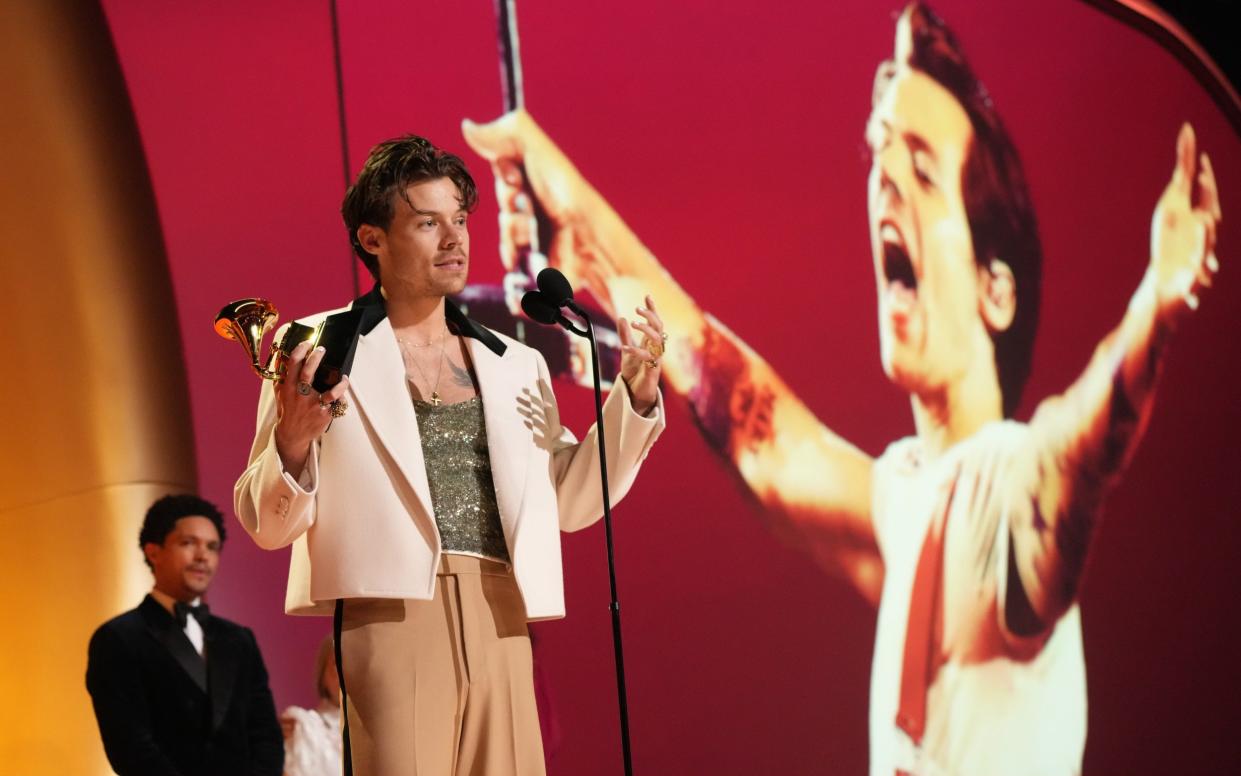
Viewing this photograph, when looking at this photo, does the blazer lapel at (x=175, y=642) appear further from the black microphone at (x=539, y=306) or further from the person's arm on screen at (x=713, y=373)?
the black microphone at (x=539, y=306)

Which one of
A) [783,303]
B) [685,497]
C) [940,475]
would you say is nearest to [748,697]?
[685,497]

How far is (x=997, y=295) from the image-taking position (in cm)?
453

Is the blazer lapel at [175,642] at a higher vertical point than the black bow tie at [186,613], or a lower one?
lower

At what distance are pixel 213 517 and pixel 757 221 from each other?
6.03ft

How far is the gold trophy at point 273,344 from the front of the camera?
1968 millimetres

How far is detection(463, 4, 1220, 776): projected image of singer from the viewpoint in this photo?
4.23m

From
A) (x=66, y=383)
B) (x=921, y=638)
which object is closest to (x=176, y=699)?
(x=66, y=383)

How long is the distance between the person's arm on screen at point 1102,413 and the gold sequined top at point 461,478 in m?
2.66

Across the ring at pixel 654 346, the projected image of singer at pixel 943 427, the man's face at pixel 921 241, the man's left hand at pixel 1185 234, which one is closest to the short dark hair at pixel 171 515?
the projected image of singer at pixel 943 427

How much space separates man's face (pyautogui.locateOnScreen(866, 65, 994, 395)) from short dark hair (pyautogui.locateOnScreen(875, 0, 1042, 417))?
0.04 meters

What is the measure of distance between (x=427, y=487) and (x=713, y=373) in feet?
7.26

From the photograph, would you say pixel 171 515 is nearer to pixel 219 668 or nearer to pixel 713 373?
pixel 219 668

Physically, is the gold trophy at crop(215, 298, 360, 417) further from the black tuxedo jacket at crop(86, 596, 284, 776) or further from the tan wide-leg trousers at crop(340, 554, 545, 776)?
the black tuxedo jacket at crop(86, 596, 284, 776)


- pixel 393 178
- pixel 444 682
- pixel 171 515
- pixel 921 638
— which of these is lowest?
pixel 921 638
